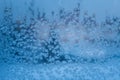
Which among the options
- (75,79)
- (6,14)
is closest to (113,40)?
(75,79)

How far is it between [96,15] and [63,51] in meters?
0.56

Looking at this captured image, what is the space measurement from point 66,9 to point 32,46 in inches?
22.3

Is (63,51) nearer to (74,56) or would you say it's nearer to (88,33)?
(74,56)

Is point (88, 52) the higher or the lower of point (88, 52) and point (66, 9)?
the lower

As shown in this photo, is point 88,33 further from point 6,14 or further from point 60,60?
point 6,14

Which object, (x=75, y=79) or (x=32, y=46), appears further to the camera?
(x=32, y=46)

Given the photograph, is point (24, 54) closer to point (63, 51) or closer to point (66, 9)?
point (63, 51)

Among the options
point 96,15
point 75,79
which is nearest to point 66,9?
point 96,15

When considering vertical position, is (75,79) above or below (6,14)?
below

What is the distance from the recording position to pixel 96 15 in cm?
346

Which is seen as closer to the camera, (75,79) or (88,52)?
(75,79)

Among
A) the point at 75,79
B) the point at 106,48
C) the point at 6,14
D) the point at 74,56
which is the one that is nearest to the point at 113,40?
the point at 106,48

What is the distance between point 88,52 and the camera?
11.1 feet

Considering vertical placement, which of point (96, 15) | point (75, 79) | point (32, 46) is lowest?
point (75, 79)
